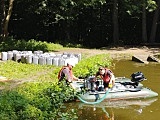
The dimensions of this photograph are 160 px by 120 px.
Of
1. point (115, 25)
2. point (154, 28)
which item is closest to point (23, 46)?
point (115, 25)

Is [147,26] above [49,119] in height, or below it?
above

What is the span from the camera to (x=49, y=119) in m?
8.09

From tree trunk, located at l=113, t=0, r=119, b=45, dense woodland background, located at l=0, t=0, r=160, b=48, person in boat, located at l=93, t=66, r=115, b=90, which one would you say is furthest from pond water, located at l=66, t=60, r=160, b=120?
dense woodland background, located at l=0, t=0, r=160, b=48

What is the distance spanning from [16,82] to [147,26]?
22.6 meters

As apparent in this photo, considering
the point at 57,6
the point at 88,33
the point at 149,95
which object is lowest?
the point at 149,95

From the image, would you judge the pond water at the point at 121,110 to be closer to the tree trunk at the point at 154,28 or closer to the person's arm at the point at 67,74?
the person's arm at the point at 67,74

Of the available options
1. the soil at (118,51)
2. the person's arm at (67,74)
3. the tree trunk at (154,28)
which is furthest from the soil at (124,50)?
the person's arm at (67,74)

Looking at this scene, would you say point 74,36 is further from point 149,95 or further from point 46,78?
point 149,95

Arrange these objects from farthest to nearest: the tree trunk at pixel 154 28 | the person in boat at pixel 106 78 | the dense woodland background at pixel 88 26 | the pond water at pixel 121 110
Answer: the dense woodland background at pixel 88 26
the tree trunk at pixel 154 28
the person in boat at pixel 106 78
the pond water at pixel 121 110

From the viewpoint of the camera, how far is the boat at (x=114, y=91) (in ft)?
44.0

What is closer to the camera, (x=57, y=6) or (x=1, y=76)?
(x=1, y=76)

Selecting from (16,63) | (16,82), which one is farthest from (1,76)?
(16,63)

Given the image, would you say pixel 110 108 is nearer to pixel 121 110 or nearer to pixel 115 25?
pixel 121 110

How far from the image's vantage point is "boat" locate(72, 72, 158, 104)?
13414 mm
